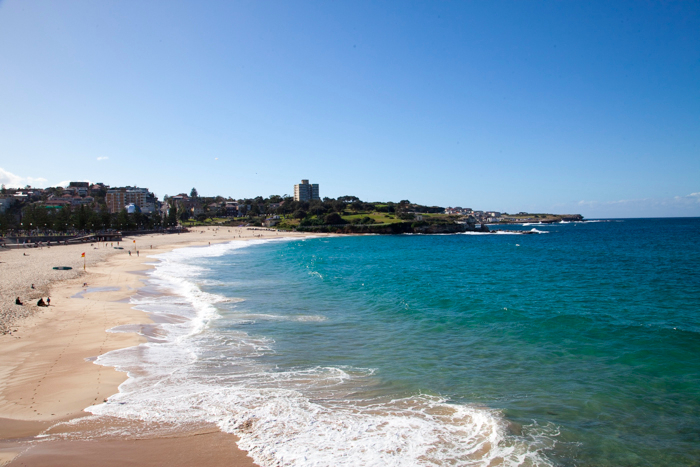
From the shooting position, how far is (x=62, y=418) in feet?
28.0

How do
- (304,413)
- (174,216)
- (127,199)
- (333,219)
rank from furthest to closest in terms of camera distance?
1. (127,199)
2. (174,216)
3. (333,219)
4. (304,413)

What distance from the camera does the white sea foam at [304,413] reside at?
289 inches

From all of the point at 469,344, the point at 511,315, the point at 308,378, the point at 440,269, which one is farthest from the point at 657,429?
the point at 440,269

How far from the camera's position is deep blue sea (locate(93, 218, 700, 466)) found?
25.6 ft

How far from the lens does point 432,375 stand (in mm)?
11484

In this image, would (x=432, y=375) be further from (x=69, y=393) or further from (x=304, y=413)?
(x=69, y=393)

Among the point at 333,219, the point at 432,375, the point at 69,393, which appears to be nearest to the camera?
the point at 69,393

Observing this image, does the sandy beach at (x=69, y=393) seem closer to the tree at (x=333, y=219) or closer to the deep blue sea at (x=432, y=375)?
the deep blue sea at (x=432, y=375)

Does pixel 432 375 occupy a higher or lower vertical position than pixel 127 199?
lower

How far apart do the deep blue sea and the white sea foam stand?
0.14ft

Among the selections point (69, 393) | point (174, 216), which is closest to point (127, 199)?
point (174, 216)

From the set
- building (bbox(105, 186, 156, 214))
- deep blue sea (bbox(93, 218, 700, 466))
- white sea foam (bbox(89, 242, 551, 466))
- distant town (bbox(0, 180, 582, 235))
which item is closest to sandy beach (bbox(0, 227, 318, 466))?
white sea foam (bbox(89, 242, 551, 466))

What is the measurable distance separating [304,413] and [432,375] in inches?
172

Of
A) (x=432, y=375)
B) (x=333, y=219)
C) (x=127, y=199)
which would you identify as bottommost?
(x=432, y=375)
